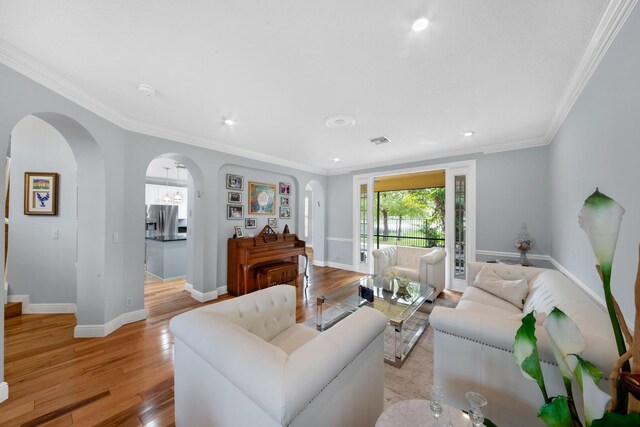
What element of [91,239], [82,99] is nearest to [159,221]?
[91,239]

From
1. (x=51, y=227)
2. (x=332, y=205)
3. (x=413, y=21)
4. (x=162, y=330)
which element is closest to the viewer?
(x=413, y=21)

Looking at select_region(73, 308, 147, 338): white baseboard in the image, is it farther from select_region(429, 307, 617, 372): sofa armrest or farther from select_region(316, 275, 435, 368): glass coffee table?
select_region(429, 307, 617, 372): sofa armrest

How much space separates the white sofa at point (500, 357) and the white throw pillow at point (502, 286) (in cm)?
78

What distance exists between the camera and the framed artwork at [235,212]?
4.14 m

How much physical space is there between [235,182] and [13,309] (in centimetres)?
329

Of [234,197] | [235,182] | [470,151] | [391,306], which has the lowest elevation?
[391,306]

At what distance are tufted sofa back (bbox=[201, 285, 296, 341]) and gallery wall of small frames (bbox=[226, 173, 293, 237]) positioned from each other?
2544 millimetres

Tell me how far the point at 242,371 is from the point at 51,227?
13.3 ft

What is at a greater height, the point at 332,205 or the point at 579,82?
the point at 579,82

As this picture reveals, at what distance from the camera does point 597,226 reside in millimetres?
660

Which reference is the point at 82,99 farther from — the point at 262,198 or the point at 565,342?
the point at 565,342

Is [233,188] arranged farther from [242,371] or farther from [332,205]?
[242,371]

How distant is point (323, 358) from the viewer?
1.03 m

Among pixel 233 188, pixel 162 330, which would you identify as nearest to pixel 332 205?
pixel 233 188
